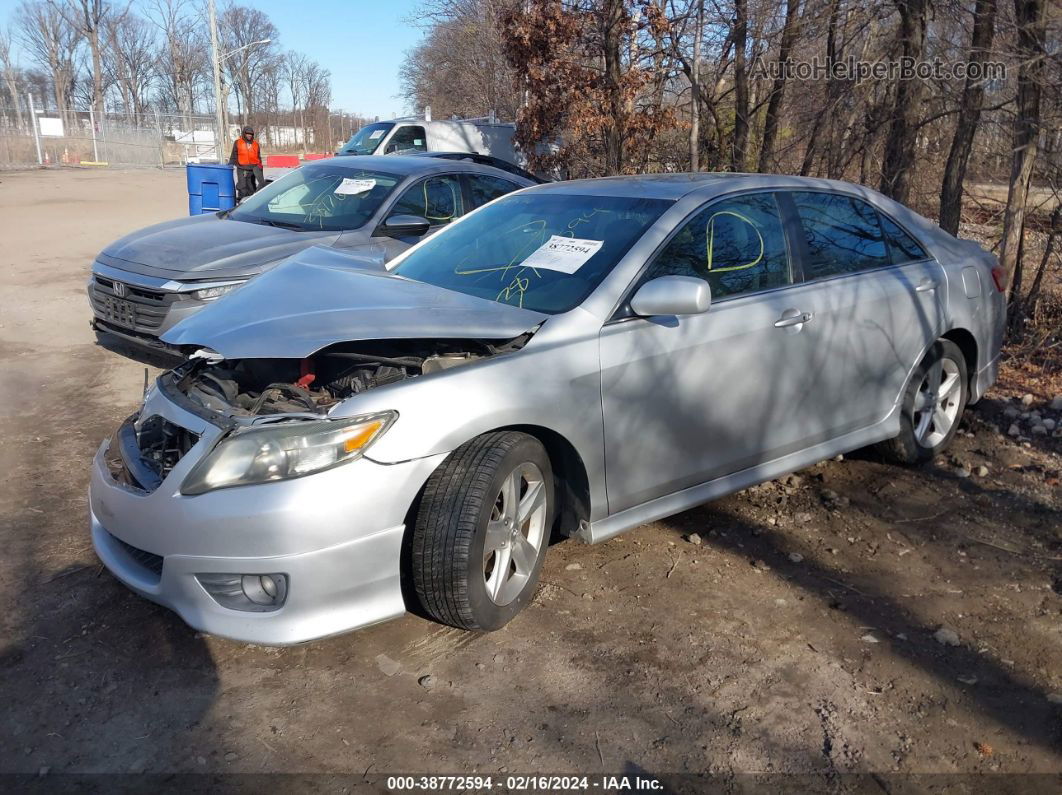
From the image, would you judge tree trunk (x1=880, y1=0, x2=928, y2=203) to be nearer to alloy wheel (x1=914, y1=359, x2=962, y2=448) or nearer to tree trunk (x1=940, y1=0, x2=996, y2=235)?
tree trunk (x1=940, y1=0, x2=996, y2=235)

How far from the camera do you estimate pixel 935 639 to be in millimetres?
3475

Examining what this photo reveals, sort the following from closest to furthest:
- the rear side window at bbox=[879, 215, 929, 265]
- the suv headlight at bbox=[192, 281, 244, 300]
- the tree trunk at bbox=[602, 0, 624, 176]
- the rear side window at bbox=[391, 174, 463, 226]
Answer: the rear side window at bbox=[879, 215, 929, 265], the suv headlight at bbox=[192, 281, 244, 300], the rear side window at bbox=[391, 174, 463, 226], the tree trunk at bbox=[602, 0, 624, 176]

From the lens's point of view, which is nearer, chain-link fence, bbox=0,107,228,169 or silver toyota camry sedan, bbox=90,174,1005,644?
silver toyota camry sedan, bbox=90,174,1005,644

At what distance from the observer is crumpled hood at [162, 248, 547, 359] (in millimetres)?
3352

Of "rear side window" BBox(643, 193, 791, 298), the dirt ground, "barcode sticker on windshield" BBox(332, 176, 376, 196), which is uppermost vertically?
"barcode sticker on windshield" BBox(332, 176, 376, 196)

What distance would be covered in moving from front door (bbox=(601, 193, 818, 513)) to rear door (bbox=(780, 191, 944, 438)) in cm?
15

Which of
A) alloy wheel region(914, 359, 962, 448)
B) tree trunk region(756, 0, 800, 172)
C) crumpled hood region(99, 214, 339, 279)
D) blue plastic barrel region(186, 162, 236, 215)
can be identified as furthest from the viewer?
blue plastic barrel region(186, 162, 236, 215)

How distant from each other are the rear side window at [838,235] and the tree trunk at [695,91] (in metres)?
7.06

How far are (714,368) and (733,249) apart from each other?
63cm

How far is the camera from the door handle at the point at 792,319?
4.11m

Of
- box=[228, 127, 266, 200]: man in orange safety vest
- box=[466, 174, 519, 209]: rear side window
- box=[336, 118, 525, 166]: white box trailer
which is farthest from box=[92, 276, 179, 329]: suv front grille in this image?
box=[336, 118, 525, 166]: white box trailer

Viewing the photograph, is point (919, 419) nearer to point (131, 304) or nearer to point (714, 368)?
point (714, 368)
